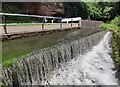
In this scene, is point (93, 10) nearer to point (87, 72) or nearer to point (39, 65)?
point (87, 72)

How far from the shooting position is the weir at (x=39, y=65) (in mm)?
6438

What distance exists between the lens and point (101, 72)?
970 centimetres

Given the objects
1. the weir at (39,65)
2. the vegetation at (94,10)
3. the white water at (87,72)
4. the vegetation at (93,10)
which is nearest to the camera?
the weir at (39,65)

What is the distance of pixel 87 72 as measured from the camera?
31.1ft

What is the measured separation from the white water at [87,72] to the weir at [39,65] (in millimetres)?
193

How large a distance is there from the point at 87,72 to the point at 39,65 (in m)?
2.37

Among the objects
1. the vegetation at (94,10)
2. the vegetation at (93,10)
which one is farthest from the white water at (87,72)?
the vegetation at (94,10)

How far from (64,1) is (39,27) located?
1489cm

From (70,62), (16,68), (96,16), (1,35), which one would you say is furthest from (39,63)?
(96,16)

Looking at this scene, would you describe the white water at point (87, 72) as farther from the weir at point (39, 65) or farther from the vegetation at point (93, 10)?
the vegetation at point (93, 10)

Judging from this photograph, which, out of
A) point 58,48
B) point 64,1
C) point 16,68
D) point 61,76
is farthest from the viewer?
point 64,1

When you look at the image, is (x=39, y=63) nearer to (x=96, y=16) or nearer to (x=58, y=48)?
(x=58, y=48)

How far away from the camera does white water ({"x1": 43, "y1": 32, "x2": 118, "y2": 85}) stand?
27.6ft

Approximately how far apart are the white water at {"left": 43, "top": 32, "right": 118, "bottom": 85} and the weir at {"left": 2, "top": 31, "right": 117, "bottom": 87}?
0.63 feet
